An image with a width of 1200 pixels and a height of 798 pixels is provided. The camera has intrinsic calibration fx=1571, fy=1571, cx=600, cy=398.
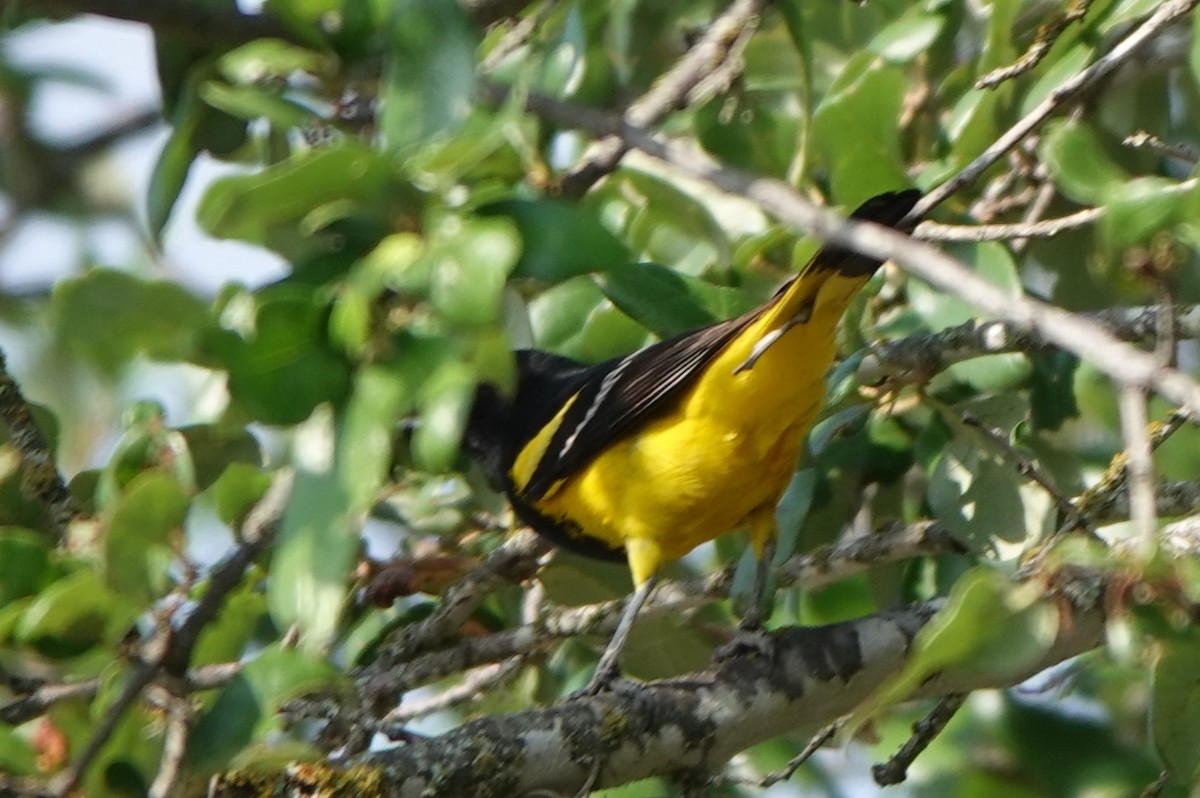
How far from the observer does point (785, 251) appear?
11.7 feet

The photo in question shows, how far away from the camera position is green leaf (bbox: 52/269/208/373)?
7.38ft

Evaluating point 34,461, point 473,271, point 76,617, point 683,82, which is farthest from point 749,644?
point 473,271

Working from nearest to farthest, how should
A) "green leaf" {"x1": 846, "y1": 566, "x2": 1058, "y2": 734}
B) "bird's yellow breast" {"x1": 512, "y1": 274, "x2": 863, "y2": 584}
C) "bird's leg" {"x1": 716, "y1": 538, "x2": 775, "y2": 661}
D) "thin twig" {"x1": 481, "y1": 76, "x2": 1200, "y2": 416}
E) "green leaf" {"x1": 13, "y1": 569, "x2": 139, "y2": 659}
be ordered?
"thin twig" {"x1": 481, "y1": 76, "x2": 1200, "y2": 416}, "green leaf" {"x1": 846, "y1": 566, "x2": 1058, "y2": 734}, "green leaf" {"x1": 13, "y1": 569, "x2": 139, "y2": 659}, "bird's leg" {"x1": 716, "y1": 538, "x2": 775, "y2": 661}, "bird's yellow breast" {"x1": 512, "y1": 274, "x2": 863, "y2": 584}

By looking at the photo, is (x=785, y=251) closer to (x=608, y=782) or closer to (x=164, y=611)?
(x=608, y=782)

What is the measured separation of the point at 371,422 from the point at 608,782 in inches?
36.3

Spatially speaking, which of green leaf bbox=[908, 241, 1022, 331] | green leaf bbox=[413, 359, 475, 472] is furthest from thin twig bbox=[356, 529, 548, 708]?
green leaf bbox=[413, 359, 475, 472]

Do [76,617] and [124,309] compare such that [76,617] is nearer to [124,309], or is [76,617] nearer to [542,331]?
[124,309]

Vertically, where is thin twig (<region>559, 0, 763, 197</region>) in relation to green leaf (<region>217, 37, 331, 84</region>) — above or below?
below

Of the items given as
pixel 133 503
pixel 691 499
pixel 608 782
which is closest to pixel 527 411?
pixel 691 499

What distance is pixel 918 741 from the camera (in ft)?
8.91

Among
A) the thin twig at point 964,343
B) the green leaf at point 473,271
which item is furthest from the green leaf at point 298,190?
the thin twig at point 964,343

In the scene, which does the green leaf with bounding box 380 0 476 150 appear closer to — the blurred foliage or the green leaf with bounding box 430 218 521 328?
the blurred foliage

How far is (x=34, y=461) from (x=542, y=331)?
1081 mm

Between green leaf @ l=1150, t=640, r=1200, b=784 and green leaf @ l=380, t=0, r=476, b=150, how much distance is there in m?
1.12
